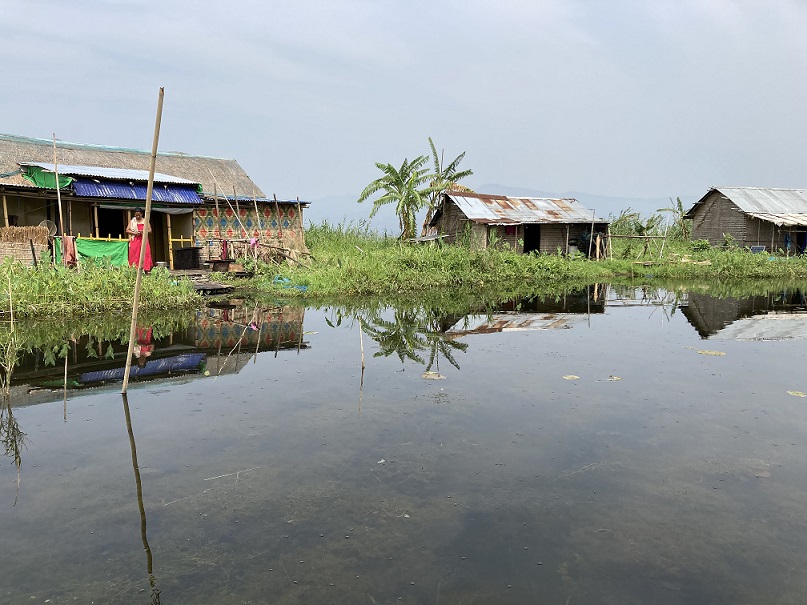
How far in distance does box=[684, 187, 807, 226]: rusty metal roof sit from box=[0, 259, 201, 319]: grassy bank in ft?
80.0

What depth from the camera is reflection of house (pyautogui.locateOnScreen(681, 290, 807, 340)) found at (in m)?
10.4

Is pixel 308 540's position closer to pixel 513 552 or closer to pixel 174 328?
pixel 513 552

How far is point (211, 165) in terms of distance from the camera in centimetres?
2338

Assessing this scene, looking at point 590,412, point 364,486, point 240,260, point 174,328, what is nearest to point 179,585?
point 364,486

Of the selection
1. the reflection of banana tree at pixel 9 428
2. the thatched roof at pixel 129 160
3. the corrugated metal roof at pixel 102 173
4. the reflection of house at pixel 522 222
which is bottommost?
the reflection of banana tree at pixel 9 428

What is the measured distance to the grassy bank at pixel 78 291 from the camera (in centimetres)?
1038

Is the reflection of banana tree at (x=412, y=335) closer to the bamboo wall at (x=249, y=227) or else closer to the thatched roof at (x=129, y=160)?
the bamboo wall at (x=249, y=227)

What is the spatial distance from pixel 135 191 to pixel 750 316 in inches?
623

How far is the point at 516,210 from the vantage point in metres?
26.5

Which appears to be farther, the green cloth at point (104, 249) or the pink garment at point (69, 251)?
the green cloth at point (104, 249)

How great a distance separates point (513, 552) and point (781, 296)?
52.5ft

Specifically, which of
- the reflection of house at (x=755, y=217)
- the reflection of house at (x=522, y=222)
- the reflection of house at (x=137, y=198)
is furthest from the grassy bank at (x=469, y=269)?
the reflection of house at (x=755, y=217)

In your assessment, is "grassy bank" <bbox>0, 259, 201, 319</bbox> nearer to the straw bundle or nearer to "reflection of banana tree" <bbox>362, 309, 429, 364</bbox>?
the straw bundle

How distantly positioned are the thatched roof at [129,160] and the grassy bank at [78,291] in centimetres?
638
